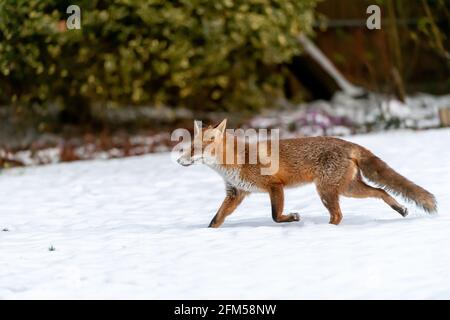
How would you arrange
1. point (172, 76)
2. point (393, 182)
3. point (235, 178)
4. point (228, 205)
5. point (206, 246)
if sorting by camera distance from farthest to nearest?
point (172, 76) < point (228, 205) < point (235, 178) < point (393, 182) < point (206, 246)

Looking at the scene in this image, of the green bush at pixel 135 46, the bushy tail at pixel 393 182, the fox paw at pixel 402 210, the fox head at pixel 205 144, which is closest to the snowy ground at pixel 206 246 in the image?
the fox paw at pixel 402 210

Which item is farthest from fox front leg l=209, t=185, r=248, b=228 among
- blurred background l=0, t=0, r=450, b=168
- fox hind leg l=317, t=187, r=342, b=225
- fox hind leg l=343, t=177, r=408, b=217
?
blurred background l=0, t=0, r=450, b=168

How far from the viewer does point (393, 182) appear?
663cm

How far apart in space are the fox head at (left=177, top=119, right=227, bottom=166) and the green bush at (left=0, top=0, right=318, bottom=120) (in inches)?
200

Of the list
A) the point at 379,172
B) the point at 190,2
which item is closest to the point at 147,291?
the point at 379,172

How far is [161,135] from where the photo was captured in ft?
43.6

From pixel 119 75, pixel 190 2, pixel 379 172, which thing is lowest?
pixel 379 172

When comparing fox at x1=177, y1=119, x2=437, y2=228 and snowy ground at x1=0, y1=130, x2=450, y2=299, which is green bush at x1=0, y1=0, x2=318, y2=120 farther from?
fox at x1=177, y1=119, x2=437, y2=228

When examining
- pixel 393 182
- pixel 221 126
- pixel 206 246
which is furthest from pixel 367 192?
pixel 206 246

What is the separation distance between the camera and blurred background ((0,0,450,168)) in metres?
12.1

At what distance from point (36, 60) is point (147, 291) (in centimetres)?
792

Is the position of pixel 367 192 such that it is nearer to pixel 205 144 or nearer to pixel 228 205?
pixel 228 205

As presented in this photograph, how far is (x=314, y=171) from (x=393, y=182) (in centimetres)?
59
